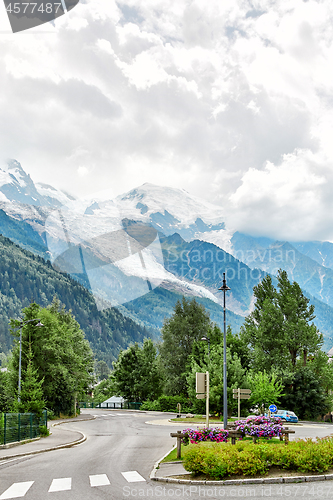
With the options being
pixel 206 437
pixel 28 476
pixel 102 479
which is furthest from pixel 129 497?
pixel 206 437

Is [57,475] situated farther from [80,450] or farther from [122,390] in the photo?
[122,390]

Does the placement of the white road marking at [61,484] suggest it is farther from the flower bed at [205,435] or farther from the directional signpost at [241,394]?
the directional signpost at [241,394]

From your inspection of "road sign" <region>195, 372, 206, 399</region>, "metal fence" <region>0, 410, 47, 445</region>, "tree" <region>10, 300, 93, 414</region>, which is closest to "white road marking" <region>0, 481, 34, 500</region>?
"road sign" <region>195, 372, 206, 399</region>

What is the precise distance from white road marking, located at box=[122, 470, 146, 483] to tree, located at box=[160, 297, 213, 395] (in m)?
47.4

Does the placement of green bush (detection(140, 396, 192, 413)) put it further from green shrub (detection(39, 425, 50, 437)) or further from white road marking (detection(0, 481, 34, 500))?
white road marking (detection(0, 481, 34, 500))

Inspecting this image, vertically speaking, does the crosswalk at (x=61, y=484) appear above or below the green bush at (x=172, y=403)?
above

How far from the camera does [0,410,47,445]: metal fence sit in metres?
19.8

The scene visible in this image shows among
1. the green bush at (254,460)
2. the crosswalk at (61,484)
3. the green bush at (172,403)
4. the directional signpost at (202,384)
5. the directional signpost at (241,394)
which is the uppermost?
the directional signpost at (202,384)

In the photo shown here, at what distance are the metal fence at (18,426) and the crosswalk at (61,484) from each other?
366 inches

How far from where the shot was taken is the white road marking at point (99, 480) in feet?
36.2

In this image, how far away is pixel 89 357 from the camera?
221 feet

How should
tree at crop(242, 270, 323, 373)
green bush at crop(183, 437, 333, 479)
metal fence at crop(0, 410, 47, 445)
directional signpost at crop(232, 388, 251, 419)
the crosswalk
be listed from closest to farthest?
the crosswalk → green bush at crop(183, 437, 333, 479) → metal fence at crop(0, 410, 47, 445) → directional signpost at crop(232, 388, 251, 419) → tree at crop(242, 270, 323, 373)

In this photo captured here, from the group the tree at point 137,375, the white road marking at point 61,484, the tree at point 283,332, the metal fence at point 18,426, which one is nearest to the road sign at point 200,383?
the white road marking at point 61,484

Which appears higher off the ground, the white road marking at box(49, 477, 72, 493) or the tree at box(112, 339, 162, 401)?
the white road marking at box(49, 477, 72, 493)
